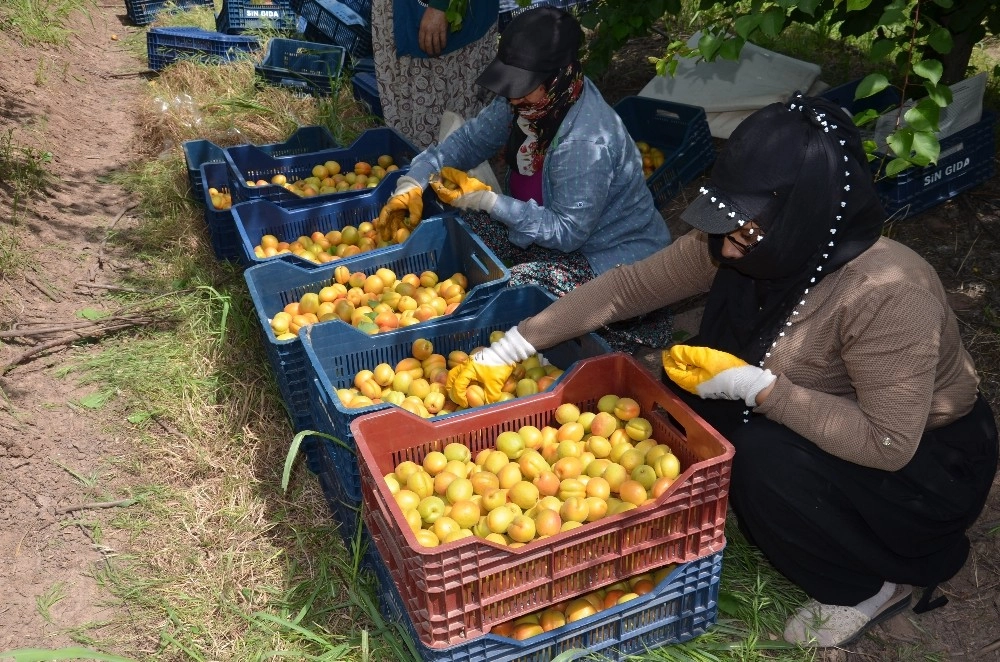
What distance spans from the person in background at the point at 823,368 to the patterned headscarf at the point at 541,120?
88cm

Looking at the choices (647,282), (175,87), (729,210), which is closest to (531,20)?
(647,282)

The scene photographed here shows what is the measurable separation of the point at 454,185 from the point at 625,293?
1350 millimetres

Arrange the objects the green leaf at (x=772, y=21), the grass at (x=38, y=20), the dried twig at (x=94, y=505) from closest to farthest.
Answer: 1. the green leaf at (x=772, y=21)
2. the dried twig at (x=94, y=505)
3. the grass at (x=38, y=20)

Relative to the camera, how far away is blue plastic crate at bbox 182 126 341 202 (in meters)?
5.12

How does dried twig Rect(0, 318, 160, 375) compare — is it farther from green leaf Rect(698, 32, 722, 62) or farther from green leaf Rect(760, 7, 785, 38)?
green leaf Rect(760, 7, 785, 38)

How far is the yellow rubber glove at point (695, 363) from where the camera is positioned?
251 cm

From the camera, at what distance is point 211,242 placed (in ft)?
16.0

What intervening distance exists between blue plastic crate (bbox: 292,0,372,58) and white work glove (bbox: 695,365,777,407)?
16.4 ft

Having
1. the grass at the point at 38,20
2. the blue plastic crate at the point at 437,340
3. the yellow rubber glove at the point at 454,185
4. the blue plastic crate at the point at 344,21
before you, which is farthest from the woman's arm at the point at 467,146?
the grass at the point at 38,20

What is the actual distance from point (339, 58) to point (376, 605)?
15.3 ft

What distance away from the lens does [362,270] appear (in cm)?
388

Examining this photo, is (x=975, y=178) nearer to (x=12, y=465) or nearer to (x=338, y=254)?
(x=338, y=254)

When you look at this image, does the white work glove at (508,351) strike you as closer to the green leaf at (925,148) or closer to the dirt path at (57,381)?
the green leaf at (925,148)

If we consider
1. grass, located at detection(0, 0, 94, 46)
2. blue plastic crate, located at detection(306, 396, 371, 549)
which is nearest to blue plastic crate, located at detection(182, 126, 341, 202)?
blue plastic crate, located at detection(306, 396, 371, 549)
